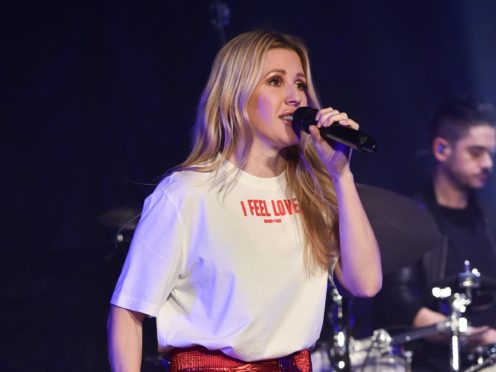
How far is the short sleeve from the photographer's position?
193 centimetres

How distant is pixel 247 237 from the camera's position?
6.49 ft

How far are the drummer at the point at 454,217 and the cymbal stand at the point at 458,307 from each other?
0.30m

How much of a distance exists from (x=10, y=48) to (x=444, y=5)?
2.14m

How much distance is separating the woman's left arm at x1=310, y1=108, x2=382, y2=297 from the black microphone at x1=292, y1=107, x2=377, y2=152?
0.13ft

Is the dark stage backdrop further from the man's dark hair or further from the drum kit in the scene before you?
the drum kit

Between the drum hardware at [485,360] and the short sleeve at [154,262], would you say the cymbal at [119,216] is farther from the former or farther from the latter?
the drum hardware at [485,360]

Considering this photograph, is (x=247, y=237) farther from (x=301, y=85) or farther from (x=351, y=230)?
(x=301, y=85)

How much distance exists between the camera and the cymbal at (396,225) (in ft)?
9.04

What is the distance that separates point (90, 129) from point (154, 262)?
1.20 meters

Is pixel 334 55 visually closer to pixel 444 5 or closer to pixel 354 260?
pixel 444 5

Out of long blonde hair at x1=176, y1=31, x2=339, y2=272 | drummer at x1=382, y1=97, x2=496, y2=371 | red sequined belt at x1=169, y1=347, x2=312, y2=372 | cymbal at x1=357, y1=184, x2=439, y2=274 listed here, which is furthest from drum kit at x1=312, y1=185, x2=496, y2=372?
red sequined belt at x1=169, y1=347, x2=312, y2=372

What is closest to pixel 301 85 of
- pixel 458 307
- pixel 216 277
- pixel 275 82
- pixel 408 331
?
pixel 275 82

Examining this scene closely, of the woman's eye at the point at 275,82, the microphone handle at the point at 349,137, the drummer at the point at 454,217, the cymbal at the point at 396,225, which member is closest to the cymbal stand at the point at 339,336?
the cymbal at the point at 396,225

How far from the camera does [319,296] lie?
204cm
